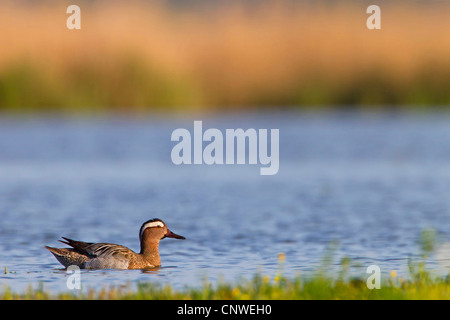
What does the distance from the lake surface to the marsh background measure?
0.05m

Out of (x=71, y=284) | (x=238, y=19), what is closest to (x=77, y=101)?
(x=238, y=19)

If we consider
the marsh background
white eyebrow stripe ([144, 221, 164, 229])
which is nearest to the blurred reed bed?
the marsh background

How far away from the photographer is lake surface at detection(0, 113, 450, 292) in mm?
11469

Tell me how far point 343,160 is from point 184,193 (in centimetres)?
642

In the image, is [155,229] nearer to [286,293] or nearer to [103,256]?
[103,256]

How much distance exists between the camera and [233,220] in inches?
609

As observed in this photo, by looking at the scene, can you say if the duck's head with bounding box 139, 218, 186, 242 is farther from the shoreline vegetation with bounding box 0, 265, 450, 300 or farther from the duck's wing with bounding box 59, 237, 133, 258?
the shoreline vegetation with bounding box 0, 265, 450, 300

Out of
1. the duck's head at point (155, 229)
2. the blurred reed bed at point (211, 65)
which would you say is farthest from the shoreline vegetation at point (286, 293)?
the blurred reed bed at point (211, 65)

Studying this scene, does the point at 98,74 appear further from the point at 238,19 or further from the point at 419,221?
the point at 419,221

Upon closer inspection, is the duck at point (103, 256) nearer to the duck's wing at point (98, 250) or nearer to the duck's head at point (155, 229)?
the duck's wing at point (98, 250)

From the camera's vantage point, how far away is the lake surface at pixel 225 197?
37.6 feet

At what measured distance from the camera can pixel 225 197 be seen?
60.2ft

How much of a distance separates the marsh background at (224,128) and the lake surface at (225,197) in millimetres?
52
